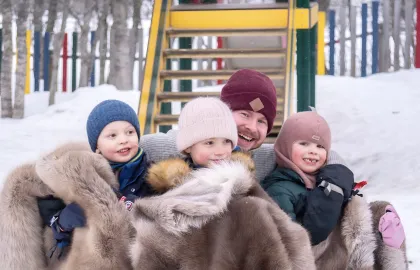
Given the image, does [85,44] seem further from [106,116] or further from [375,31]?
[106,116]

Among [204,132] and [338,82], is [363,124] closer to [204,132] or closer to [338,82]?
[338,82]

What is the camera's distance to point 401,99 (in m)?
10.7

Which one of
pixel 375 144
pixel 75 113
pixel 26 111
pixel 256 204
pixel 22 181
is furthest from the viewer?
pixel 26 111

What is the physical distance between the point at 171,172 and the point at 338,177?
28.4 inches

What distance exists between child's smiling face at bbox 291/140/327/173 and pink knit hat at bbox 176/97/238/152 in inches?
14.8

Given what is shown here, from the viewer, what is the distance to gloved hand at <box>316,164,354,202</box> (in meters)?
2.80

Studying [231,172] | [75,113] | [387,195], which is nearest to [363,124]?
[387,195]

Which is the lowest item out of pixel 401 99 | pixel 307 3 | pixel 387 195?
pixel 387 195

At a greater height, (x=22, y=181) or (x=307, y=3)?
(x=307, y=3)

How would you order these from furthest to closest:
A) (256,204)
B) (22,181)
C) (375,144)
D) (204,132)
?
1. (375,144)
2. (22,181)
3. (204,132)
4. (256,204)

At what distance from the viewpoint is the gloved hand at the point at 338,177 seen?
2799 mm

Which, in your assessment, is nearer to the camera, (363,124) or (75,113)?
(363,124)

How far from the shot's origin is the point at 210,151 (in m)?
2.62

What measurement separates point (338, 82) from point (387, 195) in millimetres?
4902
